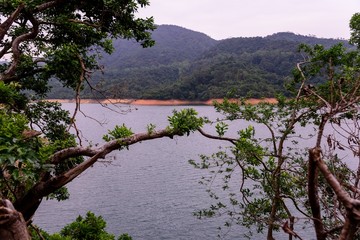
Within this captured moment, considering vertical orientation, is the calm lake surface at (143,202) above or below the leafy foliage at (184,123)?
below

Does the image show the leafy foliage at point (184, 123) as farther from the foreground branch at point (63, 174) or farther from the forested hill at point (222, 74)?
the forested hill at point (222, 74)

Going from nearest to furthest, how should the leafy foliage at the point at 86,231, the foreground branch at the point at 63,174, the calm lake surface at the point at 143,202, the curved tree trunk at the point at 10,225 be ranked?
the curved tree trunk at the point at 10,225 → the foreground branch at the point at 63,174 → the leafy foliage at the point at 86,231 → the calm lake surface at the point at 143,202

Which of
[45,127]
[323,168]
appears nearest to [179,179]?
[45,127]

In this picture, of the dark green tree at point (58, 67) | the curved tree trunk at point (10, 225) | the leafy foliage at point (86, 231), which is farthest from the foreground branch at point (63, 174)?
the leafy foliage at point (86, 231)

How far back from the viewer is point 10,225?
3791 mm

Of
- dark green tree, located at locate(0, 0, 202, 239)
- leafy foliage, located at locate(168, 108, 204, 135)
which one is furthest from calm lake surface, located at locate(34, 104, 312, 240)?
leafy foliage, located at locate(168, 108, 204, 135)

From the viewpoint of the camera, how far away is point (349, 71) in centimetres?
736

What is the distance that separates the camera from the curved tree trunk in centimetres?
375

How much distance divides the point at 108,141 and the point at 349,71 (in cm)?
521

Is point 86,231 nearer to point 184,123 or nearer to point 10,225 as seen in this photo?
point 184,123

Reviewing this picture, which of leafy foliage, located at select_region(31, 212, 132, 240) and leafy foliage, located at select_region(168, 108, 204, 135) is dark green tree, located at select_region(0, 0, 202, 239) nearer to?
leafy foliage, located at select_region(168, 108, 204, 135)

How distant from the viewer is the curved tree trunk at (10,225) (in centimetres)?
375

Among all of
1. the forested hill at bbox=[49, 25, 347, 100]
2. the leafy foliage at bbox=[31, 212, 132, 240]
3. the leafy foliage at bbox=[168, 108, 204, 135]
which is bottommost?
the leafy foliage at bbox=[31, 212, 132, 240]

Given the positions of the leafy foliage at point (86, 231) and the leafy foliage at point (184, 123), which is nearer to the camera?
the leafy foliage at point (184, 123)
